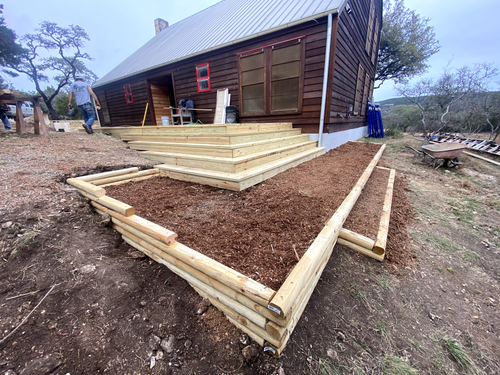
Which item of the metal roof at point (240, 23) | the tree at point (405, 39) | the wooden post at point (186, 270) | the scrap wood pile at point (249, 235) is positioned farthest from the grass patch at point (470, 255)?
the tree at point (405, 39)

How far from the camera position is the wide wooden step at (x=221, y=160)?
3162mm

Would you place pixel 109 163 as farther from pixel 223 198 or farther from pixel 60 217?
pixel 223 198

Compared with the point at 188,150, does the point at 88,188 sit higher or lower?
lower

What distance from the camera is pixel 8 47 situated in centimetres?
1563

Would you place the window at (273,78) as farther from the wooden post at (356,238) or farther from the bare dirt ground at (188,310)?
the bare dirt ground at (188,310)

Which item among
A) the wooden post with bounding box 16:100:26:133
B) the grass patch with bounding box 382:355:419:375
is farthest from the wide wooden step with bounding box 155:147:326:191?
the wooden post with bounding box 16:100:26:133

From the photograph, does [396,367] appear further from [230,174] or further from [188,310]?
[230,174]

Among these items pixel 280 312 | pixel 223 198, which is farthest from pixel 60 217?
pixel 280 312

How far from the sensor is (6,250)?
1709mm

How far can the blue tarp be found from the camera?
11867 millimetres

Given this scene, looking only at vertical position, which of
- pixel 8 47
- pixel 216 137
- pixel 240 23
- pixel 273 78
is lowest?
pixel 216 137

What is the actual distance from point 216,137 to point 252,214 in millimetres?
1859

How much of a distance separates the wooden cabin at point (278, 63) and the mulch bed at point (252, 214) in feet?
9.25

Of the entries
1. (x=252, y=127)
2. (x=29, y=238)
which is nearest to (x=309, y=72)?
(x=252, y=127)
